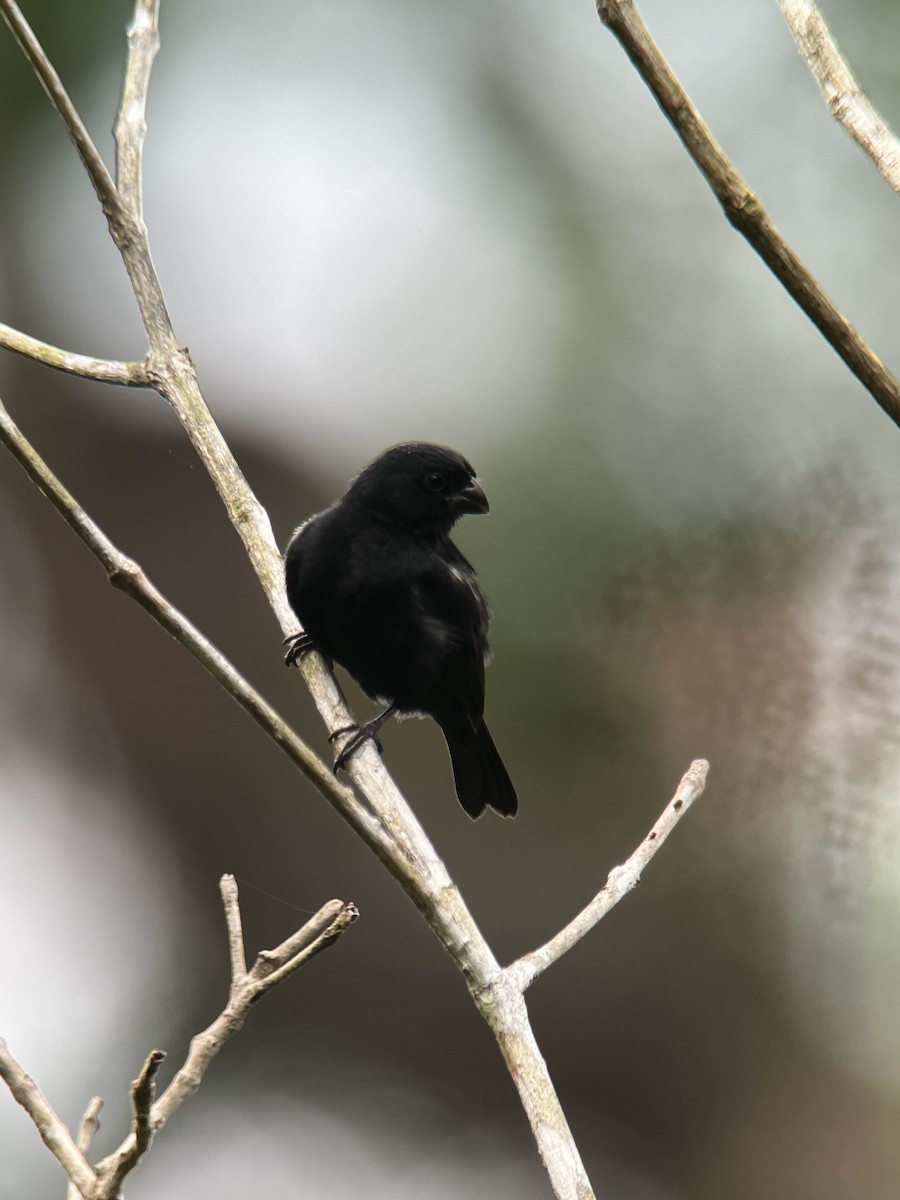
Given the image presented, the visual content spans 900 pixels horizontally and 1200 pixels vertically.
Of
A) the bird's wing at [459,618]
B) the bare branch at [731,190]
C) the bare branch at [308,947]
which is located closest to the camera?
the bare branch at [731,190]

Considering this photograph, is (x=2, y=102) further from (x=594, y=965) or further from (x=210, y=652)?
(x=210, y=652)

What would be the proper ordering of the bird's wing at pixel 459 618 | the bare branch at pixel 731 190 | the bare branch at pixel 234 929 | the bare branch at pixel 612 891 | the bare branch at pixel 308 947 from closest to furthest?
the bare branch at pixel 731 190, the bare branch at pixel 308 947, the bare branch at pixel 234 929, the bare branch at pixel 612 891, the bird's wing at pixel 459 618

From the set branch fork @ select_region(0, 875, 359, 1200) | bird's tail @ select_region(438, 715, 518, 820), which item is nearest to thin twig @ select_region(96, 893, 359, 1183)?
branch fork @ select_region(0, 875, 359, 1200)

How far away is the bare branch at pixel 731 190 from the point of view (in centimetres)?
136

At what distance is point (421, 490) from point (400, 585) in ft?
1.05

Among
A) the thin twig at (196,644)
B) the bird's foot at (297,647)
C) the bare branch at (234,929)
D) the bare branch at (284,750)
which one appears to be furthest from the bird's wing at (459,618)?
the bare branch at (234,929)

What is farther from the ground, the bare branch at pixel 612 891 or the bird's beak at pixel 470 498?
the bird's beak at pixel 470 498

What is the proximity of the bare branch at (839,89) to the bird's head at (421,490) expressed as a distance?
91.2 inches

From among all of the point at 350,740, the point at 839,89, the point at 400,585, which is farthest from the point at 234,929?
the point at 400,585

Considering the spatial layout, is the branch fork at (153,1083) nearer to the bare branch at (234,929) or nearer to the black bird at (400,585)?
the bare branch at (234,929)

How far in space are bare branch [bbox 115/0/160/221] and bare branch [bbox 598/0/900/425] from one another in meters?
1.63

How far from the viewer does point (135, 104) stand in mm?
2852

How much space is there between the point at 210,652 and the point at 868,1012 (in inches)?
217

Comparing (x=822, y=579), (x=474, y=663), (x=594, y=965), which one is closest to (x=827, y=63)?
(x=474, y=663)
